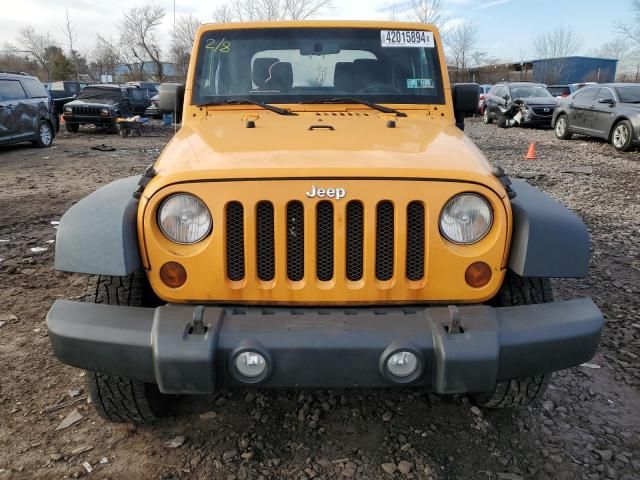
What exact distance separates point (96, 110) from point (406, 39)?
1538 centimetres

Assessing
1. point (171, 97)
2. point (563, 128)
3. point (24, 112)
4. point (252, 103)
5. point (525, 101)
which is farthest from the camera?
point (525, 101)

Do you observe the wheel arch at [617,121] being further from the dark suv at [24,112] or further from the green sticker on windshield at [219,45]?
the dark suv at [24,112]

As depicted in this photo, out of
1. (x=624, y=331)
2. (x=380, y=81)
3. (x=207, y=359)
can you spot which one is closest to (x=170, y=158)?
(x=207, y=359)

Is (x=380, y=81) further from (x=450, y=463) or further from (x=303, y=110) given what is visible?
(x=450, y=463)

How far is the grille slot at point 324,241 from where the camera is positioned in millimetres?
2051

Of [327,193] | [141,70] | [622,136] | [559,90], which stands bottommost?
[622,136]

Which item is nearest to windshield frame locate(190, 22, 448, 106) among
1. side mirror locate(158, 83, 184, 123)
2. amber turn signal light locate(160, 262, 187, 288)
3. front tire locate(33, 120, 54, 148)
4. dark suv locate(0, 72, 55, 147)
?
side mirror locate(158, 83, 184, 123)

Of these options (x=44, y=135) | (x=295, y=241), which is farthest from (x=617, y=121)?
(x=44, y=135)

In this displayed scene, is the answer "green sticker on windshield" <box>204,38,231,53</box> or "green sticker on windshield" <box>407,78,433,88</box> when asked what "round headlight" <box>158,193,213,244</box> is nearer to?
"green sticker on windshield" <box>204,38,231,53</box>

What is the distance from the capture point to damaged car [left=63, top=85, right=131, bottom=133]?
16.7 metres

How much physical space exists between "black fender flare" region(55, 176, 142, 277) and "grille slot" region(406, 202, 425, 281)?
107 cm

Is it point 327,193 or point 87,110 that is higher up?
point 327,193

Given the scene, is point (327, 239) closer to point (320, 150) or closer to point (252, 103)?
point (320, 150)

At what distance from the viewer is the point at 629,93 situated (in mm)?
12312
